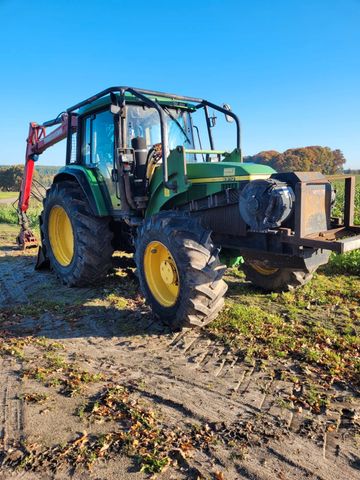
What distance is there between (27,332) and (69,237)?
263 centimetres

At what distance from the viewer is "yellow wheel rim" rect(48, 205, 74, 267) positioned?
22.8 feet

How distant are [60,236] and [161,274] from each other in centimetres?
304

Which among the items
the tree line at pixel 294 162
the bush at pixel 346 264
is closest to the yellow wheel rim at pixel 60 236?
the bush at pixel 346 264

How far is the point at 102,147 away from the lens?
5.91m

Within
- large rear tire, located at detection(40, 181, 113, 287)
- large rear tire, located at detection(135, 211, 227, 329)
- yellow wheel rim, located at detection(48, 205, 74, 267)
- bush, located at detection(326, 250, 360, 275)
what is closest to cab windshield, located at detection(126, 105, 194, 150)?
large rear tire, located at detection(40, 181, 113, 287)

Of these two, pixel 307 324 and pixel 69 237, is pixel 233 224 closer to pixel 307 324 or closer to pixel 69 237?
pixel 307 324

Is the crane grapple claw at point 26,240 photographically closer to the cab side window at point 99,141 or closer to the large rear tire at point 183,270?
the cab side window at point 99,141

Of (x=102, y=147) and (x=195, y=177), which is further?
(x=102, y=147)

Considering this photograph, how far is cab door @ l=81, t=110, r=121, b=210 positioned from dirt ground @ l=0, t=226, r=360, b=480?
2034 mm

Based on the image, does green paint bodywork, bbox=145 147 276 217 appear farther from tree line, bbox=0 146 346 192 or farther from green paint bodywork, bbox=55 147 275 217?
tree line, bbox=0 146 346 192

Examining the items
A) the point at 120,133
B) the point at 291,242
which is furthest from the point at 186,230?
the point at 120,133

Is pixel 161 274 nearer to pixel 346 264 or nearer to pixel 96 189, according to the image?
pixel 96 189

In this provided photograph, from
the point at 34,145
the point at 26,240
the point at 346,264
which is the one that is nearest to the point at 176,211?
the point at 346,264

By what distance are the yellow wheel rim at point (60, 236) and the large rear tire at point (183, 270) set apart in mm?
2644
